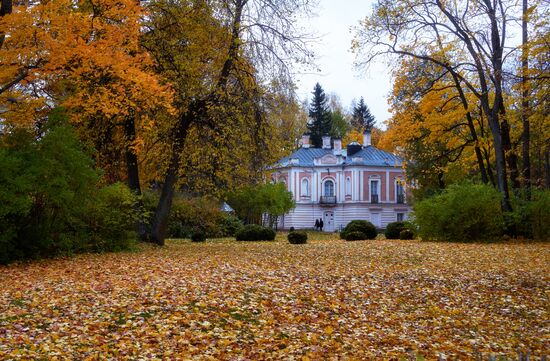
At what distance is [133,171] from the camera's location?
1803cm

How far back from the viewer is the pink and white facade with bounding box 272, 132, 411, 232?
5325 cm

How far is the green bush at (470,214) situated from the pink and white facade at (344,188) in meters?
31.2

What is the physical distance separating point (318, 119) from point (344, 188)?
12.8 m

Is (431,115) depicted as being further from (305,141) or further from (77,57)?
(305,141)

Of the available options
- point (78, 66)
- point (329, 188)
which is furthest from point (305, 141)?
point (78, 66)

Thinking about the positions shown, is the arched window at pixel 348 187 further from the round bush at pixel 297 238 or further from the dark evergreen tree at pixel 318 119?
the round bush at pixel 297 238

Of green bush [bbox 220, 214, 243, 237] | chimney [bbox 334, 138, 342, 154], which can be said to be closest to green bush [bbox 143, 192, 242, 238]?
green bush [bbox 220, 214, 243, 237]

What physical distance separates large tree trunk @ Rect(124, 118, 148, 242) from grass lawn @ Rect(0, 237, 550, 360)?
194 inches

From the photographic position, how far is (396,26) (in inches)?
822

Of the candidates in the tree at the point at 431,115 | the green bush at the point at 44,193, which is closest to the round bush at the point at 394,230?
the tree at the point at 431,115

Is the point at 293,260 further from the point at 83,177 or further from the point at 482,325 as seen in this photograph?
the point at 482,325

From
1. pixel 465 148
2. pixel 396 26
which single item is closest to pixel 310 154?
pixel 465 148

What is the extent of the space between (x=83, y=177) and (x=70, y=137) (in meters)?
0.95

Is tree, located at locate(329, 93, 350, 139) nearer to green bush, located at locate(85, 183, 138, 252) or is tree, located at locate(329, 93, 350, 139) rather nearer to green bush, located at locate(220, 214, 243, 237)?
green bush, located at locate(220, 214, 243, 237)
